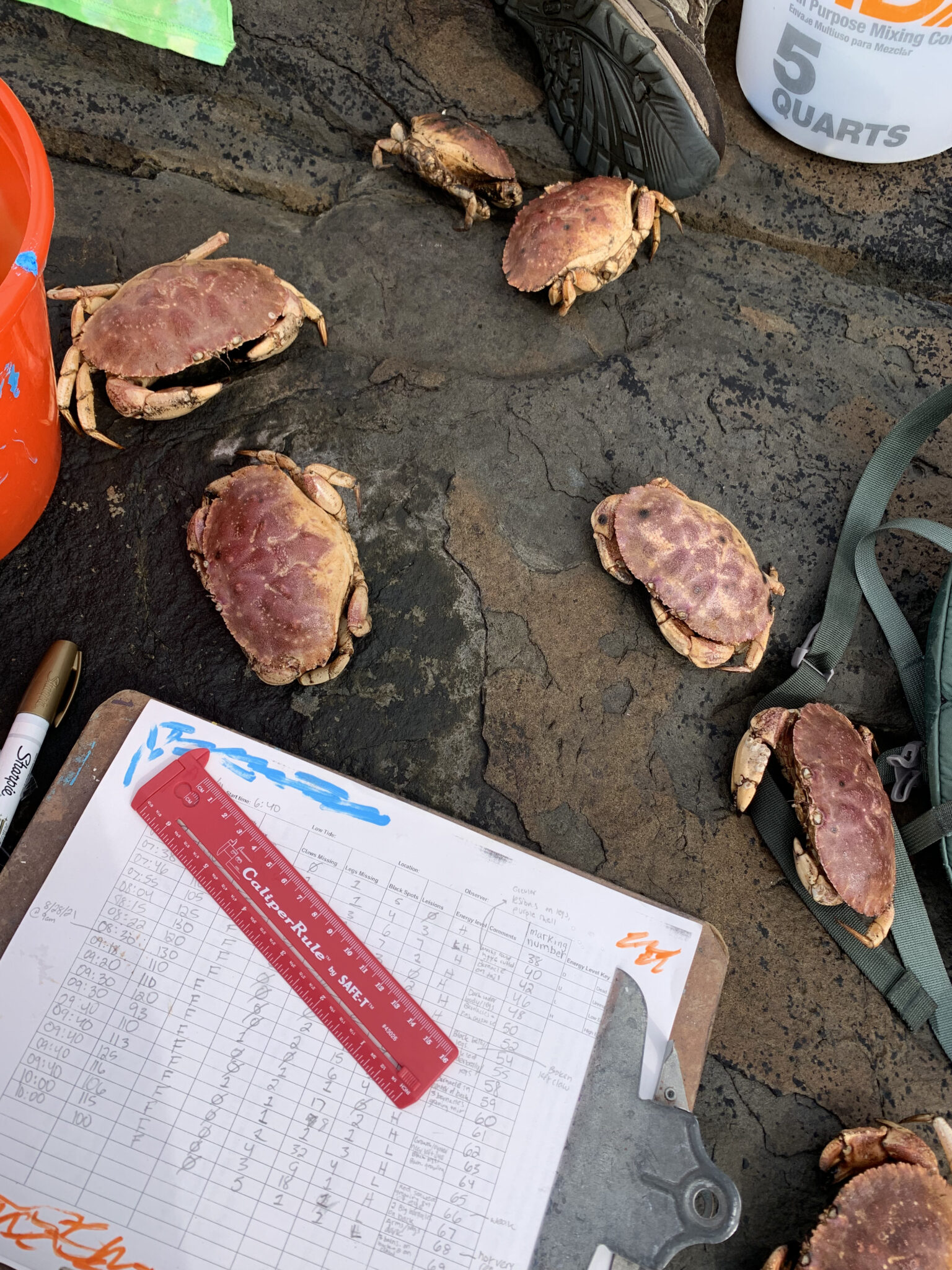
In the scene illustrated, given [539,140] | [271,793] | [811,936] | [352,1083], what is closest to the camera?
[352,1083]

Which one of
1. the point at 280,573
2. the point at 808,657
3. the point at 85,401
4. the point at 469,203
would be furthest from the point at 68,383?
the point at 808,657

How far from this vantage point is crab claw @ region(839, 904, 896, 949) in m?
2.10

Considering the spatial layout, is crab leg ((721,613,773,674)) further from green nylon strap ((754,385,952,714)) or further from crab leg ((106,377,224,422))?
crab leg ((106,377,224,422))

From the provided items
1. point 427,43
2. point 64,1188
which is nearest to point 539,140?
point 427,43

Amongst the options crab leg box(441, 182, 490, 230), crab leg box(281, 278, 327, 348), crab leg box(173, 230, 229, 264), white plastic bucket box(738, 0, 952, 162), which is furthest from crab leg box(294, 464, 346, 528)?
white plastic bucket box(738, 0, 952, 162)

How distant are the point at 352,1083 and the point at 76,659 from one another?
1099 millimetres

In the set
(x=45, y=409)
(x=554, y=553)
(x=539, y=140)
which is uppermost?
(x=539, y=140)

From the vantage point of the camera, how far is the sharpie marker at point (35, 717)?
1955 millimetres

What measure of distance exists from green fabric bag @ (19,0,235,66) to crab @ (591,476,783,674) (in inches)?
75.0

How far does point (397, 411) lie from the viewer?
246 centimetres

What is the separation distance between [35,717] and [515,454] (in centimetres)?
133

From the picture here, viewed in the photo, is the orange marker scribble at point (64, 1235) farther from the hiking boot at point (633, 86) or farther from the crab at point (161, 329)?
the hiking boot at point (633, 86)

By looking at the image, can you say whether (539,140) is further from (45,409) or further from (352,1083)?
(352,1083)

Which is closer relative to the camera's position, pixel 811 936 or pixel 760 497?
pixel 811 936
